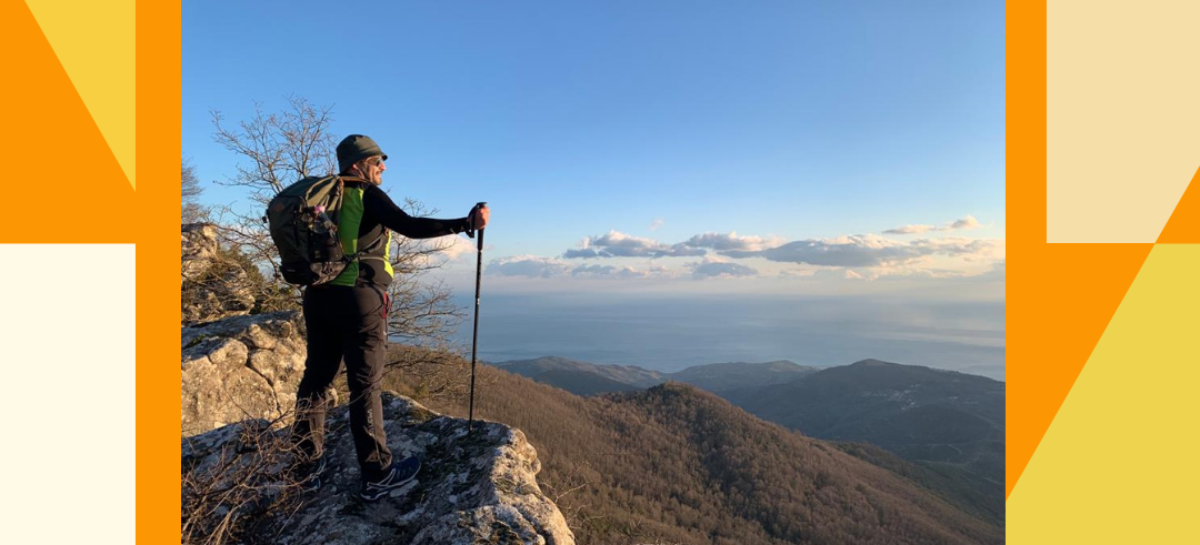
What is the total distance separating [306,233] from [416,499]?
7.66ft

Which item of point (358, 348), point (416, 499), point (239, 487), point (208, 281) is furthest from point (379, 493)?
point (208, 281)

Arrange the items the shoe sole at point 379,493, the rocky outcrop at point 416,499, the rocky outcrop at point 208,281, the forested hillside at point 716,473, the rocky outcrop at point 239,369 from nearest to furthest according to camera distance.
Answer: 1. the rocky outcrop at point 416,499
2. the shoe sole at point 379,493
3. the rocky outcrop at point 239,369
4. the rocky outcrop at point 208,281
5. the forested hillside at point 716,473

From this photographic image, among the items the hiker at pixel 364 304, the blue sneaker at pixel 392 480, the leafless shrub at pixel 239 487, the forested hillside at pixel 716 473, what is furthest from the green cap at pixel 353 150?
the forested hillside at pixel 716 473

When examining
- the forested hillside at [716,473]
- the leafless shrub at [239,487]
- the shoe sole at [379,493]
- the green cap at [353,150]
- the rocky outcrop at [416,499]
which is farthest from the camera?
the forested hillside at [716,473]

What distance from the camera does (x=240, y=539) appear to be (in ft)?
13.4

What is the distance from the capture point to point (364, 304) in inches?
172

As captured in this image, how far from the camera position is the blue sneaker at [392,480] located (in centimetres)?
432

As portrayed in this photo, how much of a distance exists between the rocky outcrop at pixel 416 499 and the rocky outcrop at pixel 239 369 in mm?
2054

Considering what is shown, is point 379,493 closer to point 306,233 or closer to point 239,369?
point 306,233

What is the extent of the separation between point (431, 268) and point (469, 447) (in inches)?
615

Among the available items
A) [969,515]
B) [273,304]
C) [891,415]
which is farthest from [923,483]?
[273,304]

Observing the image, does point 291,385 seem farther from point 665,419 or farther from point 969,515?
point 969,515

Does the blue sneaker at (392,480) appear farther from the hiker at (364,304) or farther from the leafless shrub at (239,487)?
the leafless shrub at (239,487)

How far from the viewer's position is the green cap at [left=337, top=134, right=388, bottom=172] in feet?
14.8
